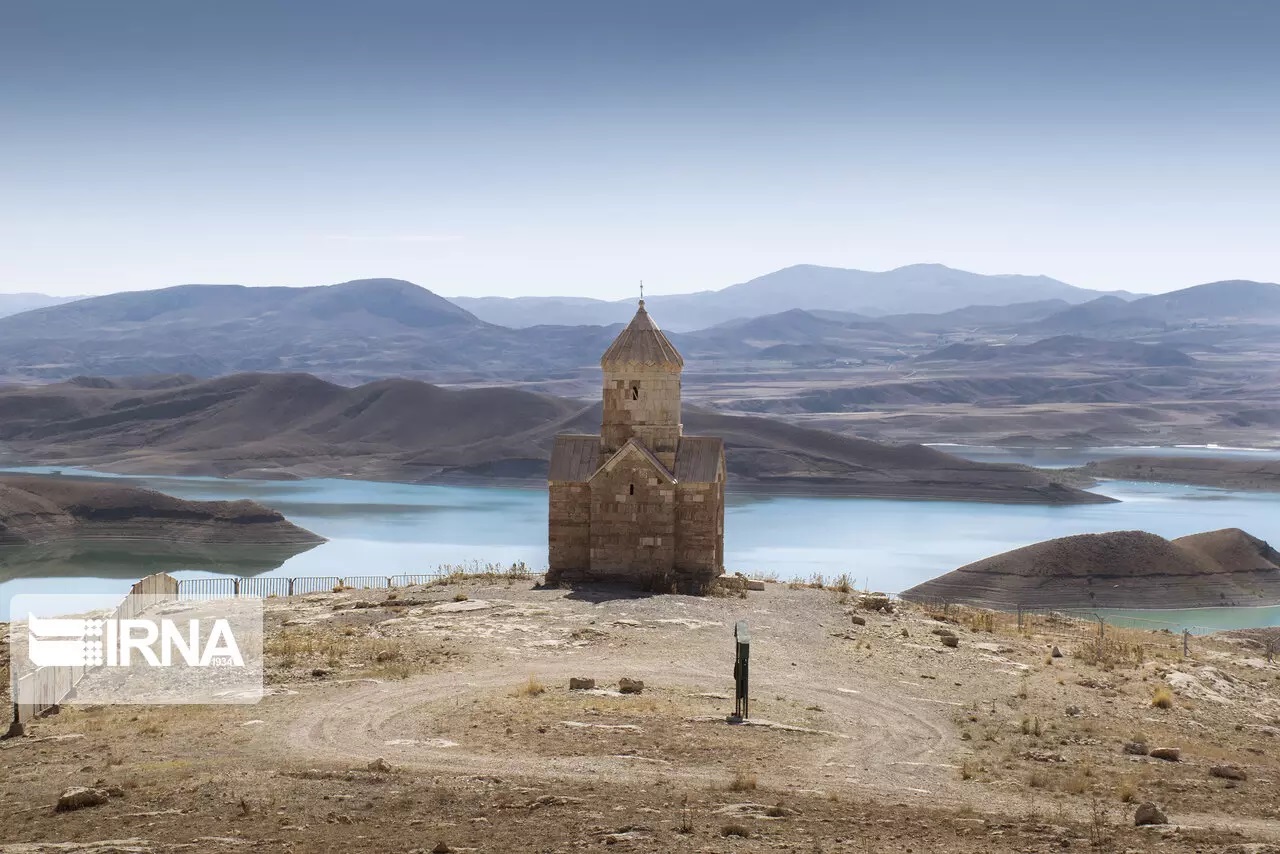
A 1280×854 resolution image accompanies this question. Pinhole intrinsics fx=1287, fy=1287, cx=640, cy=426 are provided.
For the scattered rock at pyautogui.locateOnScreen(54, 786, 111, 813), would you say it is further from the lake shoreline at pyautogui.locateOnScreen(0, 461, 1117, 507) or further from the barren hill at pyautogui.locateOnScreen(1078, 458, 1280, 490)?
the barren hill at pyautogui.locateOnScreen(1078, 458, 1280, 490)

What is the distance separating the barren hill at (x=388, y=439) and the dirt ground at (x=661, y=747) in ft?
150

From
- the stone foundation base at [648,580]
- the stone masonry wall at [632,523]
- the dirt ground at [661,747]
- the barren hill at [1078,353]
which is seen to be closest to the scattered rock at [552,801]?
the dirt ground at [661,747]

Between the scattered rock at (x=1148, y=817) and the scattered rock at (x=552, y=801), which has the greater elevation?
the scattered rock at (x=552, y=801)

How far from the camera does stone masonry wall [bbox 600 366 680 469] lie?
19172mm

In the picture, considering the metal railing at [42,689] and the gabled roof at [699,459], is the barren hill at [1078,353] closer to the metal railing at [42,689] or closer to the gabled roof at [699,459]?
the gabled roof at [699,459]

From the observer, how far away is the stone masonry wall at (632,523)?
1872cm

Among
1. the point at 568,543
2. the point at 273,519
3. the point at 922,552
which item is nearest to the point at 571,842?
the point at 568,543

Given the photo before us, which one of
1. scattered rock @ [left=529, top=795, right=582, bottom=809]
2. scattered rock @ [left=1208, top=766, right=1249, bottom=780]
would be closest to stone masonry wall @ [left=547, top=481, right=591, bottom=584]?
scattered rock @ [left=1208, top=766, right=1249, bottom=780]

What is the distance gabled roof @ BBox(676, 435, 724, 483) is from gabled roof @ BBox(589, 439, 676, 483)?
0.23 meters

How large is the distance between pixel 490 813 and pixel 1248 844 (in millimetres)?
4554

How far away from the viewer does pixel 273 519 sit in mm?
46281

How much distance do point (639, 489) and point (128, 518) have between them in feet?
111

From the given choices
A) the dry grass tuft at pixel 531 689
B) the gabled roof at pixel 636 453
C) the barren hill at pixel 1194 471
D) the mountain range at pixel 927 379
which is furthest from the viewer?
the mountain range at pixel 927 379

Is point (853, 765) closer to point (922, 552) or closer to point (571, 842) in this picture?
point (571, 842)
